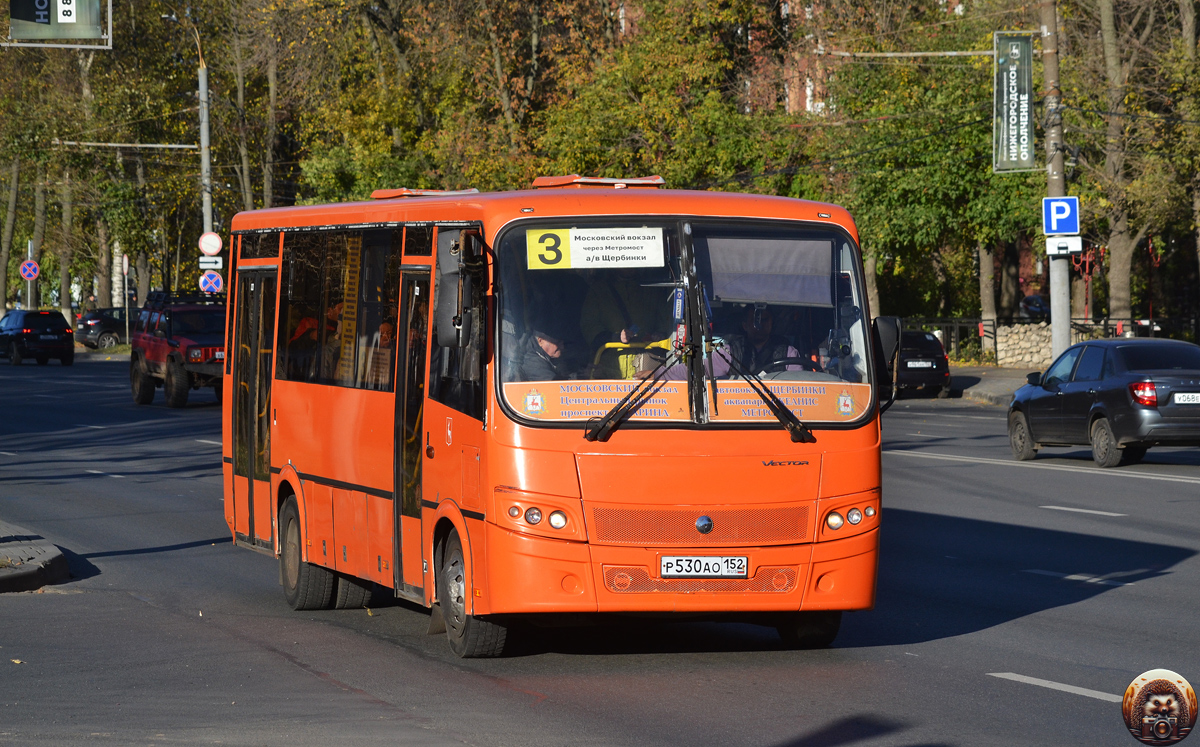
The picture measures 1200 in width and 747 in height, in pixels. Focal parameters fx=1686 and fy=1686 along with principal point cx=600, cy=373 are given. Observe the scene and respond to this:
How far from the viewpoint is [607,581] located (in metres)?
8.05

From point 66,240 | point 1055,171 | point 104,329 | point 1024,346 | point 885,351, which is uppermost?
point 66,240

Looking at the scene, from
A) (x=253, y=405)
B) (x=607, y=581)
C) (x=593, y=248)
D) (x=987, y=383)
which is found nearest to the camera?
(x=607, y=581)

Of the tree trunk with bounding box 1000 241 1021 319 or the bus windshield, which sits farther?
the tree trunk with bounding box 1000 241 1021 319

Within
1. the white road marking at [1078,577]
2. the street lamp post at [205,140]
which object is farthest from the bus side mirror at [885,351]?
the street lamp post at [205,140]

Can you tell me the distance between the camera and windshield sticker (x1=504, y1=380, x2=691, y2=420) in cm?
818

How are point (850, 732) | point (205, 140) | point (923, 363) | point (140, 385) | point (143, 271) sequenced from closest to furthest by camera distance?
point (850, 732) → point (140, 385) → point (923, 363) → point (205, 140) → point (143, 271)

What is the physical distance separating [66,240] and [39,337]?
55.8 feet

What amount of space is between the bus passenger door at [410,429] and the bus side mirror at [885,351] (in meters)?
2.39

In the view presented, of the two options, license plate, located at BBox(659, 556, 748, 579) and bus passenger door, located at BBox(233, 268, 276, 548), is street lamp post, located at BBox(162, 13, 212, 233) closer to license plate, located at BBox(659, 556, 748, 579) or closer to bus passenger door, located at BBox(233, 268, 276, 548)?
bus passenger door, located at BBox(233, 268, 276, 548)

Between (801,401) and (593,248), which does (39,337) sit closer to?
(593,248)

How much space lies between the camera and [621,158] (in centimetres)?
4978

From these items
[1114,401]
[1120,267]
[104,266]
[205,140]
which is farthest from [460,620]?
[104,266]

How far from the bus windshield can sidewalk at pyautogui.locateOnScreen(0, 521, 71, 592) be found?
15.2 feet

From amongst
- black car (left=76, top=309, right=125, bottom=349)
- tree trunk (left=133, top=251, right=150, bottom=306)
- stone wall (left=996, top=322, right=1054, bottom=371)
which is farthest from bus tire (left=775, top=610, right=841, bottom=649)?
tree trunk (left=133, top=251, right=150, bottom=306)
